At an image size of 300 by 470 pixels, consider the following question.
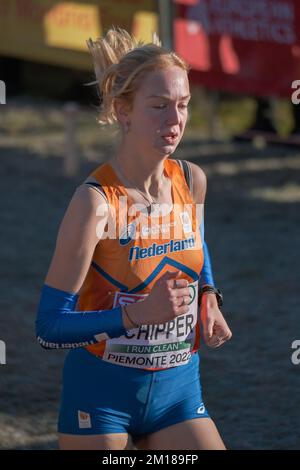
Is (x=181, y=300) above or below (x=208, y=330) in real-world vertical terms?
above

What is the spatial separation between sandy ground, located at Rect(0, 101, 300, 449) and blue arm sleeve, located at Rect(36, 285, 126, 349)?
81.3 inches

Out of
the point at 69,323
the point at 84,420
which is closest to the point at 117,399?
the point at 84,420

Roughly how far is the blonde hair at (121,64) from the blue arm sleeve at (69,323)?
0.62 metres

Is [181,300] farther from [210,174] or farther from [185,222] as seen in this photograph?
[210,174]

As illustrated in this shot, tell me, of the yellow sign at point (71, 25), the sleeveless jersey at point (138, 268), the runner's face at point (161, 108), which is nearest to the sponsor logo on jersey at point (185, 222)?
the sleeveless jersey at point (138, 268)

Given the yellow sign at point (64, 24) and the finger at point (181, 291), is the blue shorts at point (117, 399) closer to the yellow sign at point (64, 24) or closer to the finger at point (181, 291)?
the finger at point (181, 291)

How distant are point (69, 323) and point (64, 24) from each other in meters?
9.59

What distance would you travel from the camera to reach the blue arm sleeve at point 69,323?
11.1ft

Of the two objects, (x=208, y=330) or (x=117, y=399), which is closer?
(x=117, y=399)

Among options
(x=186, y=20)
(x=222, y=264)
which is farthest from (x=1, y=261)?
(x=186, y=20)

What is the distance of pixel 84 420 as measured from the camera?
356 cm

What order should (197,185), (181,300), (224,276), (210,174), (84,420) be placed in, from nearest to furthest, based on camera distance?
1. (181,300)
2. (84,420)
3. (197,185)
4. (224,276)
5. (210,174)

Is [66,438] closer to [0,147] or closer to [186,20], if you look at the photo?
[186,20]

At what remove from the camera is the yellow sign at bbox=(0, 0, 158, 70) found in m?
11.9
